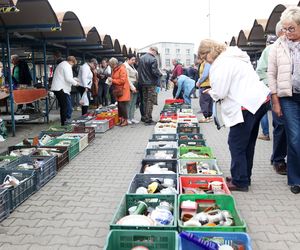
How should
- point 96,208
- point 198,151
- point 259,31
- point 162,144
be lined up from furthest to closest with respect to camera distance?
point 259,31
point 162,144
point 198,151
point 96,208

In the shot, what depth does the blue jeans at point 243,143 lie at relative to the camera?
14.1 ft

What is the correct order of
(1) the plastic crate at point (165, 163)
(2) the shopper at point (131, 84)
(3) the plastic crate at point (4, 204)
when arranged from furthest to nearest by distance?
(2) the shopper at point (131, 84), (1) the plastic crate at point (165, 163), (3) the plastic crate at point (4, 204)

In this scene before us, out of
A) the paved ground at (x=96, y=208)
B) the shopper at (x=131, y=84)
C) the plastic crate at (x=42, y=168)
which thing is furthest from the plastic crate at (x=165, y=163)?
the shopper at (x=131, y=84)

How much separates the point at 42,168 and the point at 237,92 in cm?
265

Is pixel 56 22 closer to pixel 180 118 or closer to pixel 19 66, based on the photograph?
pixel 180 118

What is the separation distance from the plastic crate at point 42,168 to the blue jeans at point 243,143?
242 cm

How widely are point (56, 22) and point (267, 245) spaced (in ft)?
23.3

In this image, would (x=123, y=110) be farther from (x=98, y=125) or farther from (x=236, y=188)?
(x=236, y=188)

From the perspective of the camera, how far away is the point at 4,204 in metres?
3.88

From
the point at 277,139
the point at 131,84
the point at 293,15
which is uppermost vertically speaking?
the point at 293,15

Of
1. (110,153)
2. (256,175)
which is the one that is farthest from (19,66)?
(256,175)

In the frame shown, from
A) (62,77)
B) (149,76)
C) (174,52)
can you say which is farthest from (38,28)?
(174,52)

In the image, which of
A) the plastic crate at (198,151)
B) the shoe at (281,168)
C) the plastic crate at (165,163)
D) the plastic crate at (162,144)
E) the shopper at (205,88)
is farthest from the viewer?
the shopper at (205,88)

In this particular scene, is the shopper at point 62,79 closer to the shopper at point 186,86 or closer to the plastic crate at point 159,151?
the plastic crate at point 159,151
